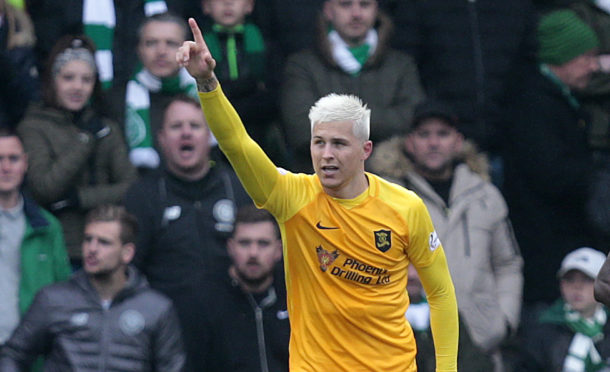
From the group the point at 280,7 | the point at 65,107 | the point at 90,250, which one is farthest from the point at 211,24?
the point at 90,250

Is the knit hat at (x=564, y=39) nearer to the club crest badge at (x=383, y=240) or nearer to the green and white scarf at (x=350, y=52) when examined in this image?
the green and white scarf at (x=350, y=52)

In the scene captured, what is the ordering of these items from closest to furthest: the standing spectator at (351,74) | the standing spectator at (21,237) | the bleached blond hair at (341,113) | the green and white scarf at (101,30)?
the bleached blond hair at (341,113), the standing spectator at (21,237), the standing spectator at (351,74), the green and white scarf at (101,30)

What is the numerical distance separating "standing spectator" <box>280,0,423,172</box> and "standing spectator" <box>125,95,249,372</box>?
88 cm

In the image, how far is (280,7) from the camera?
9422mm

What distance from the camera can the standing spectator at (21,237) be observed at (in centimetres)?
791

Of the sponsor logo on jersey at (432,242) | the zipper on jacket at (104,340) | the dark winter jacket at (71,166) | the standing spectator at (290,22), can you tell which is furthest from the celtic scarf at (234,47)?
the sponsor logo on jersey at (432,242)

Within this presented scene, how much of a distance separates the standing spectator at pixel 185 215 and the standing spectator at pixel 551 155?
2355mm

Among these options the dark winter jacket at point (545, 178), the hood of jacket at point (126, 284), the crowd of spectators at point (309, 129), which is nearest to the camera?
the hood of jacket at point (126, 284)

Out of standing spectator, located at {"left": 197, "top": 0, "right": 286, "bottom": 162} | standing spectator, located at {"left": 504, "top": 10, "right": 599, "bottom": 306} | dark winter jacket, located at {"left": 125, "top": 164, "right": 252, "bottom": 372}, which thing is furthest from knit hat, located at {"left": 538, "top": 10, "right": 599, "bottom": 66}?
dark winter jacket, located at {"left": 125, "top": 164, "right": 252, "bottom": 372}

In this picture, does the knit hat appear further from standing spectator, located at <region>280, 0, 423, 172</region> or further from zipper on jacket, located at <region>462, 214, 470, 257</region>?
zipper on jacket, located at <region>462, 214, 470, 257</region>

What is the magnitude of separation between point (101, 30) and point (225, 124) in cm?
376

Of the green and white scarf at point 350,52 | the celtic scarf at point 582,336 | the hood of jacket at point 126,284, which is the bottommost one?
the celtic scarf at point 582,336

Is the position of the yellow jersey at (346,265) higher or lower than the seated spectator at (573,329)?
higher

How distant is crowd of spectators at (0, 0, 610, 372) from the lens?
805 centimetres
